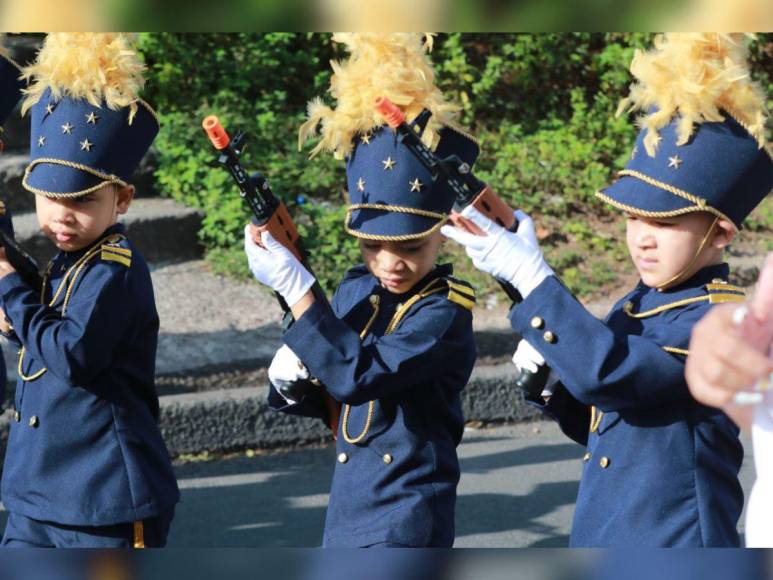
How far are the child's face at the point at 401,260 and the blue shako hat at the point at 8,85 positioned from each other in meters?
1.56

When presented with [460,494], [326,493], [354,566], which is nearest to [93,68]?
[354,566]

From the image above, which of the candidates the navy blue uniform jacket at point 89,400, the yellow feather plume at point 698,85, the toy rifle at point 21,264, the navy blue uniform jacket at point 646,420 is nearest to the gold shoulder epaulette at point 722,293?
the navy blue uniform jacket at point 646,420

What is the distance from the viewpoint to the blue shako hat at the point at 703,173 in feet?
10.9

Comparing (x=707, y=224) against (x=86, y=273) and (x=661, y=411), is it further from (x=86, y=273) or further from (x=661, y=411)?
(x=86, y=273)

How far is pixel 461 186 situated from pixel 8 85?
2.04 metres

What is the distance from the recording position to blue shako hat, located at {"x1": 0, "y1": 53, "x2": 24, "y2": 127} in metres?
4.72

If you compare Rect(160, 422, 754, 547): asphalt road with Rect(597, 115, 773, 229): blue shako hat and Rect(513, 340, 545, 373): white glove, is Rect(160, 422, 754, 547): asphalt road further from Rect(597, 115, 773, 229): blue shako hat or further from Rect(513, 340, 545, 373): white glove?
Rect(597, 115, 773, 229): blue shako hat

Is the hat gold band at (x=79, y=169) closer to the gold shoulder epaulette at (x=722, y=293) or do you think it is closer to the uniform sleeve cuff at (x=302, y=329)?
the uniform sleeve cuff at (x=302, y=329)

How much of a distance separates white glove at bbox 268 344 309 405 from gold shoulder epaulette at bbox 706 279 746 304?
1195 millimetres

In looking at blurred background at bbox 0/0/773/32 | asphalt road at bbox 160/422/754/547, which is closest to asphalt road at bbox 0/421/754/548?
asphalt road at bbox 160/422/754/547

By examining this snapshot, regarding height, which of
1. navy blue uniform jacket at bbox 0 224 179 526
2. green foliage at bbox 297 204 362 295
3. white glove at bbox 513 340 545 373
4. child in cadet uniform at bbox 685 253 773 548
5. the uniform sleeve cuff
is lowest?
green foliage at bbox 297 204 362 295

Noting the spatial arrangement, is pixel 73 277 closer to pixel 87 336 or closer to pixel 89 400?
pixel 87 336

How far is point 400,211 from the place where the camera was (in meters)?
3.86

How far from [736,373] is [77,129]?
268 centimetres
